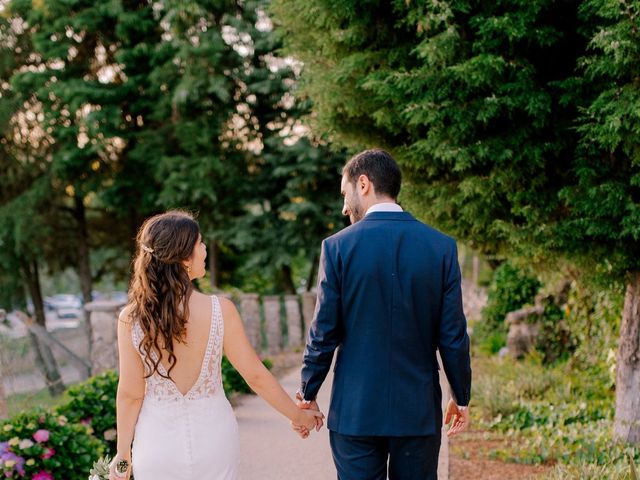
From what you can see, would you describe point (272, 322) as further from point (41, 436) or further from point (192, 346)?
point (192, 346)

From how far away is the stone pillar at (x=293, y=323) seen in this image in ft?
45.7

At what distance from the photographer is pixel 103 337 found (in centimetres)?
795

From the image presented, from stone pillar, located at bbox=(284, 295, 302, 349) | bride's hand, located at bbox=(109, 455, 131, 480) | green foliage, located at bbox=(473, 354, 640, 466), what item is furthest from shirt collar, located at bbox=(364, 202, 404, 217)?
stone pillar, located at bbox=(284, 295, 302, 349)

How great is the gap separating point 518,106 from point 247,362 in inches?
117

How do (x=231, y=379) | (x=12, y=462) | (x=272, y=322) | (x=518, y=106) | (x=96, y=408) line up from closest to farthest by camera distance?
1. (x=12, y=462)
2. (x=518, y=106)
3. (x=96, y=408)
4. (x=231, y=379)
5. (x=272, y=322)

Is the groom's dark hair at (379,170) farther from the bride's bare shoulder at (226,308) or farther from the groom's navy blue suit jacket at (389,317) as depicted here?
the bride's bare shoulder at (226,308)

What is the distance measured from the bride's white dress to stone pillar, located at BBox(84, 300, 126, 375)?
5220 mm

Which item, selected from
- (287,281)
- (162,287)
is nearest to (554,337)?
(162,287)

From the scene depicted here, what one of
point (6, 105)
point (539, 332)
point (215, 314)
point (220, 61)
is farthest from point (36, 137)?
point (215, 314)

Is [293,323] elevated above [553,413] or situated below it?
below

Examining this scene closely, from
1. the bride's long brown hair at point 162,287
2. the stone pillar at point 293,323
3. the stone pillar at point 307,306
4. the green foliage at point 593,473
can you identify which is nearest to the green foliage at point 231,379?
the green foliage at point 593,473

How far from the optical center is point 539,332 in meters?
10.1

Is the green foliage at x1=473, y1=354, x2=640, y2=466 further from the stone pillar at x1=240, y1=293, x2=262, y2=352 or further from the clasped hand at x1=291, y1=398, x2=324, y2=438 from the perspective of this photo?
the stone pillar at x1=240, y1=293, x2=262, y2=352

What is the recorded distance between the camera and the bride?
2.83 metres
